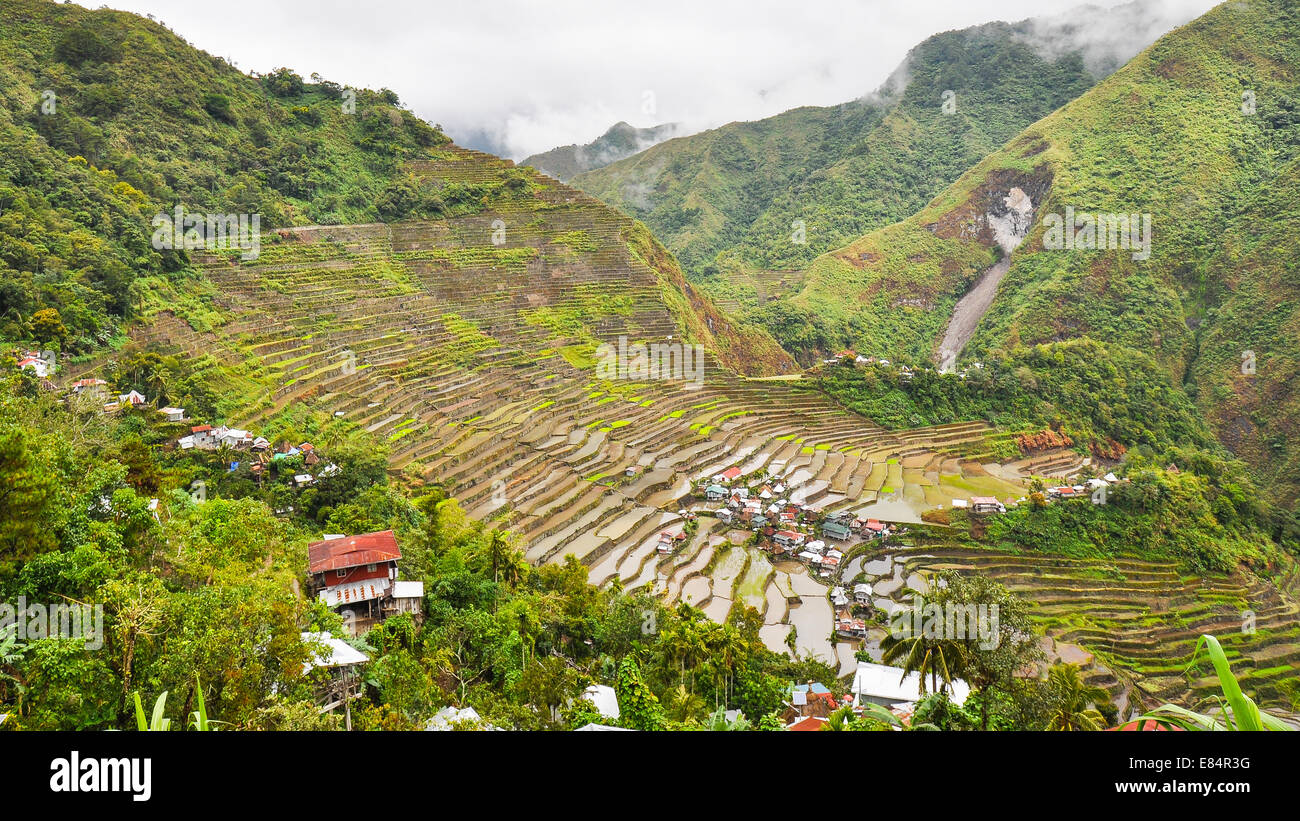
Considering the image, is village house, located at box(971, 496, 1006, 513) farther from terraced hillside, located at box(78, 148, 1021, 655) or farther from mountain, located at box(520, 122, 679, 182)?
mountain, located at box(520, 122, 679, 182)

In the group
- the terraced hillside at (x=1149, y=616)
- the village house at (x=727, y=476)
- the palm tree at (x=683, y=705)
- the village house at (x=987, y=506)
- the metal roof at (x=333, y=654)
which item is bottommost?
the terraced hillside at (x=1149, y=616)

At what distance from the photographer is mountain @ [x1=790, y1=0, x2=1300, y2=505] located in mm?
38062

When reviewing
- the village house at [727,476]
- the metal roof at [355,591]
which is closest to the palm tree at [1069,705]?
the metal roof at [355,591]

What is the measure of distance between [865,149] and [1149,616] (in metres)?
78.3

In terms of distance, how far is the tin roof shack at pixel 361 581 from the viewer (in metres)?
10.7

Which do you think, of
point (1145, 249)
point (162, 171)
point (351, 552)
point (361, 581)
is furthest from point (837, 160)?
point (361, 581)

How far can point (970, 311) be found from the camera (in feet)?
181

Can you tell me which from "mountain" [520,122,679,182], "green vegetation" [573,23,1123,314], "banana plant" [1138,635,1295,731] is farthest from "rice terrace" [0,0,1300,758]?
"mountain" [520,122,679,182]

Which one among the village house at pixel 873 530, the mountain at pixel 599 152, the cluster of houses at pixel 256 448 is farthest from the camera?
the mountain at pixel 599 152

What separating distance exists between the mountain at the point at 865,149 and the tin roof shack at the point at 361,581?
193ft

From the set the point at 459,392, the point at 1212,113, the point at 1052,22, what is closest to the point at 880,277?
the point at 1212,113

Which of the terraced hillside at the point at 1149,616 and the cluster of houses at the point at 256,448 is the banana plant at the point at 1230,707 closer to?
the cluster of houses at the point at 256,448

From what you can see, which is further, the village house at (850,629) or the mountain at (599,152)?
the mountain at (599,152)
